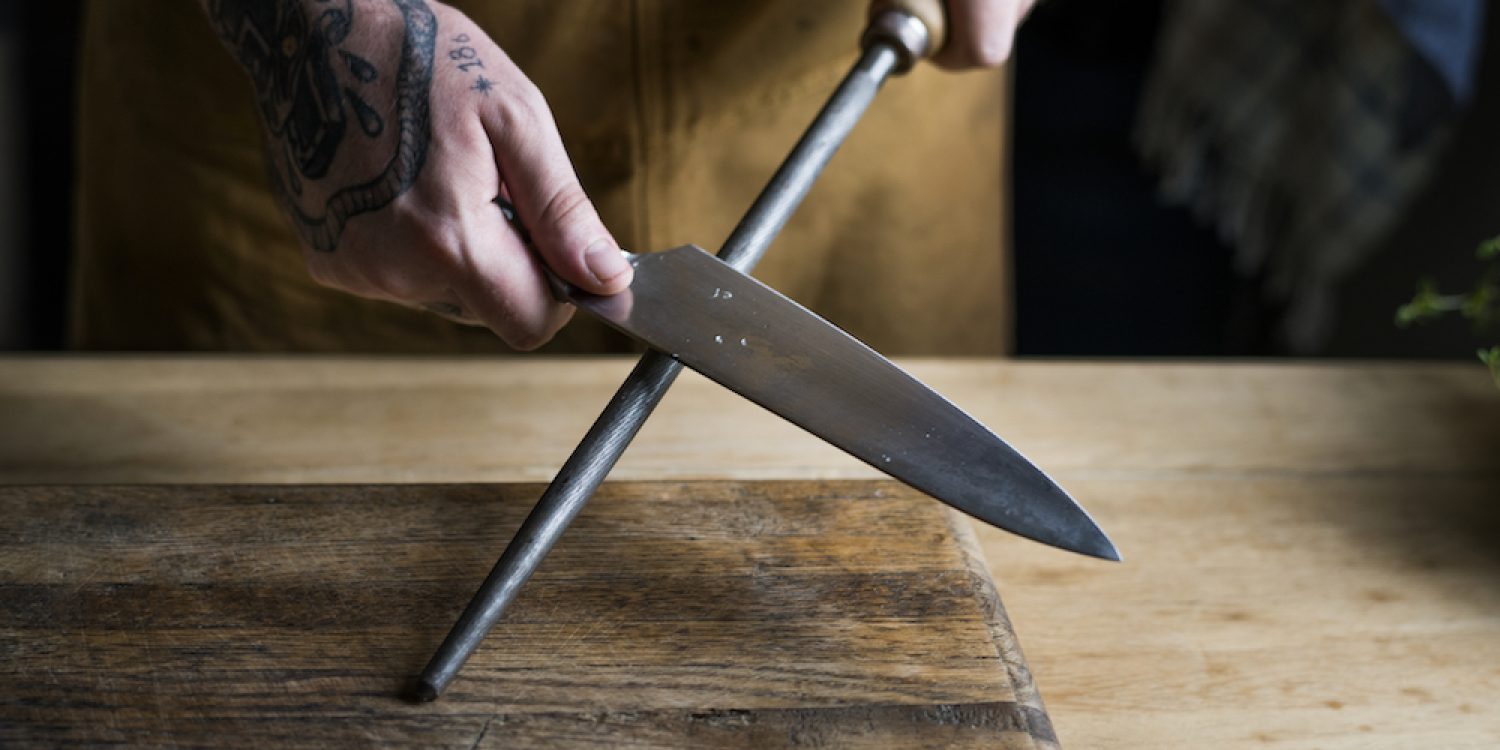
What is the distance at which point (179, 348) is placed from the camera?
1055 millimetres

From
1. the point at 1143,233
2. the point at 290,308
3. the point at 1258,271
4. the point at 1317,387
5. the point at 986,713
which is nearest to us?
the point at 986,713

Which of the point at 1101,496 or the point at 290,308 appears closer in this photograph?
the point at 1101,496

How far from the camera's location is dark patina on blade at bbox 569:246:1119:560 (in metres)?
0.51

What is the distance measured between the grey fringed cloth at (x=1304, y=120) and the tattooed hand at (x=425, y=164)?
101 centimetres

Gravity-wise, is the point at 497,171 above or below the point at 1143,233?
above

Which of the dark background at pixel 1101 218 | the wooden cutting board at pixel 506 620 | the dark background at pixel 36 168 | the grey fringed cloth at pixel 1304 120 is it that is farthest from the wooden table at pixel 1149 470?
the dark background at pixel 36 168

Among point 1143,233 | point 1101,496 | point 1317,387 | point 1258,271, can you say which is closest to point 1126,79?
point 1143,233

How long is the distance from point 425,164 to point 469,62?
0.18 feet

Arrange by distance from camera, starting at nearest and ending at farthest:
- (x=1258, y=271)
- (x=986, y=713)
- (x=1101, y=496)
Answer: (x=986, y=713) → (x=1101, y=496) → (x=1258, y=271)

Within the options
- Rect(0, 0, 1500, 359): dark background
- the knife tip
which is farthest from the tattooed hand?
Rect(0, 0, 1500, 359): dark background

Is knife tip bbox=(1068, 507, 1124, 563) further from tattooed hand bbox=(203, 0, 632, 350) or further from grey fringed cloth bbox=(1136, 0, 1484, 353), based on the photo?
grey fringed cloth bbox=(1136, 0, 1484, 353)

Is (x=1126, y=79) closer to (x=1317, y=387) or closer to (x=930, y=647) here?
(x=1317, y=387)

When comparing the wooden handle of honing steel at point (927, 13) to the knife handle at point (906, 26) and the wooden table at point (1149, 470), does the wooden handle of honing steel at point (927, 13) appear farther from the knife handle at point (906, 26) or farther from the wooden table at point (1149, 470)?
the wooden table at point (1149, 470)

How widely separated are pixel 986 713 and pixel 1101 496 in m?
0.27
